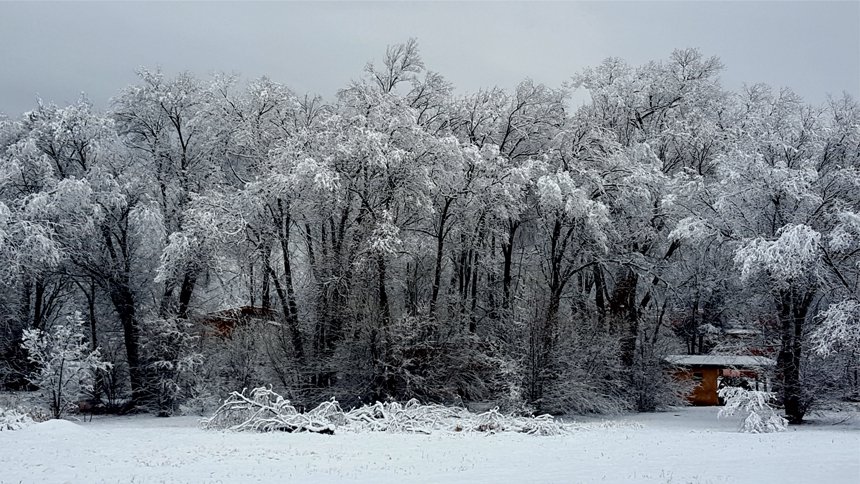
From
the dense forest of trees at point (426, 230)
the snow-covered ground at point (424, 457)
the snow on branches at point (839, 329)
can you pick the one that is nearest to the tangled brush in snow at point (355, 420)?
the snow-covered ground at point (424, 457)

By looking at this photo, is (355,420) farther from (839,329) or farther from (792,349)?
(839,329)

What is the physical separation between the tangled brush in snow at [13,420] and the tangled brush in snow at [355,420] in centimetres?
490

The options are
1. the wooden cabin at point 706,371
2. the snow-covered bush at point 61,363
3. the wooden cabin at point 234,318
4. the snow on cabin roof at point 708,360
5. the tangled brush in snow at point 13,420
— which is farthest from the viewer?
the wooden cabin at point 706,371

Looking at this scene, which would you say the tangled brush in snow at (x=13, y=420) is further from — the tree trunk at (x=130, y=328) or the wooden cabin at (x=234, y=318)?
the wooden cabin at (x=234, y=318)

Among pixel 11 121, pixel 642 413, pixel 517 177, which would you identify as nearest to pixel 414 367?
pixel 517 177

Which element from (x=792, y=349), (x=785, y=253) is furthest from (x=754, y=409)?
(x=785, y=253)

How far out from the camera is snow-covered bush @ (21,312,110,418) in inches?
989

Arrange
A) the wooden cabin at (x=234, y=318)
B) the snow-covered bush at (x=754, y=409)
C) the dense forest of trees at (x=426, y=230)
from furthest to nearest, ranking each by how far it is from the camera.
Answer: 1. the wooden cabin at (x=234, y=318)
2. the dense forest of trees at (x=426, y=230)
3. the snow-covered bush at (x=754, y=409)

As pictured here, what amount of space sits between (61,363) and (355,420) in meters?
10.7

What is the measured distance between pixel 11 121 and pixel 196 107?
23.9 feet

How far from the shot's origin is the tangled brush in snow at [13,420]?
791 inches

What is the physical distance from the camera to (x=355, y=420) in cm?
2242

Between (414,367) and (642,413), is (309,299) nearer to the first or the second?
(414,367)

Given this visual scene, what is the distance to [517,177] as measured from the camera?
28625mm
